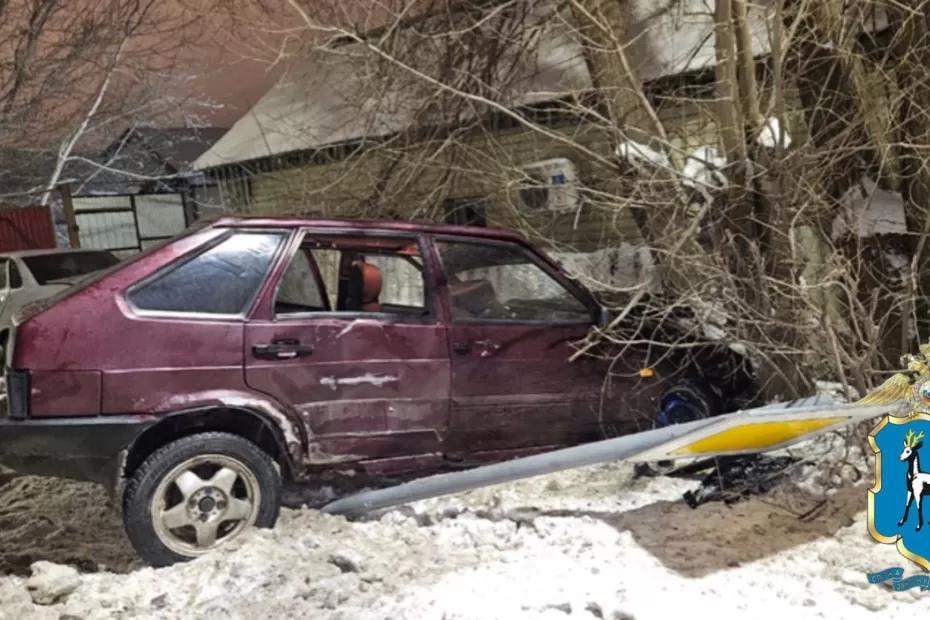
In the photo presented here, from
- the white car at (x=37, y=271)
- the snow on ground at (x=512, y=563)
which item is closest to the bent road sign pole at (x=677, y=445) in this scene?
the snow on ground at (x=512, y=563)

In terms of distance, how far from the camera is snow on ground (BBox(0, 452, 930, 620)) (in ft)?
9.91

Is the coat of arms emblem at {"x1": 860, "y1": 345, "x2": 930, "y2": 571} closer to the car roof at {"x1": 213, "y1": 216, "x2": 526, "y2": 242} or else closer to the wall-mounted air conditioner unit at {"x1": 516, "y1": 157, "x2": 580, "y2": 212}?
the car roof at {"x1": 213, "y1": 216, "x2": 526, "y2": 242}

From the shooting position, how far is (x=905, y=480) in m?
3.18

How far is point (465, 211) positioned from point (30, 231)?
13.1 metres

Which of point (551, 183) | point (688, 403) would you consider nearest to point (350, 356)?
point (688, 403)

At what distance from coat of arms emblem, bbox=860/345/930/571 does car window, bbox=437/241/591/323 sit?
1.85 metres

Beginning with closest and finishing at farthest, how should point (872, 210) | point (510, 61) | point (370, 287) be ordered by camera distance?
point (370, 287), point (872, 210), point (510, 61)

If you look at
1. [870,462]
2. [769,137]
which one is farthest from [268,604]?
[769,137]

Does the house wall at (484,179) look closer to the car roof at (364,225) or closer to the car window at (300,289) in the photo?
the car roof at (364,225)

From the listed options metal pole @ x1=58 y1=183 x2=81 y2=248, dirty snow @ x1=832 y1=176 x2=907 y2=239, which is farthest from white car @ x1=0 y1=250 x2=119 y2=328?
dirty snow @ x1=832 y1=176 x2=907 y2=239

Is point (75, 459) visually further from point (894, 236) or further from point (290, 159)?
point (290, 159)

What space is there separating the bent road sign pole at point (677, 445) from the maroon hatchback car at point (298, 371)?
243 mm

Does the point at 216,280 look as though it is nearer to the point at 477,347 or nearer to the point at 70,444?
the point at 70,444

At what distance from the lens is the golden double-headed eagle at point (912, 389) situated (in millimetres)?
3320
